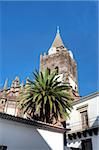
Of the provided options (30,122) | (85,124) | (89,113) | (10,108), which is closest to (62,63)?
(10,108)

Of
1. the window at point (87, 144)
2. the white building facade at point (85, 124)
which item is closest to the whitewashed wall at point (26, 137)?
the white building facade at point (85, 124)

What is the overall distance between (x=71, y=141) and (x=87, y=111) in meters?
4.16

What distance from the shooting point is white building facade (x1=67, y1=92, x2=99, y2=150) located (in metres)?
23.0

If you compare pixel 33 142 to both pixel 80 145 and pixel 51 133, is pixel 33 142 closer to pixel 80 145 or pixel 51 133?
pixel 51 133

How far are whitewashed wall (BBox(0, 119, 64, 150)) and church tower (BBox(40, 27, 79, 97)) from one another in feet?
102

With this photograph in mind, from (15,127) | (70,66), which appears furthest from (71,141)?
(70,66)

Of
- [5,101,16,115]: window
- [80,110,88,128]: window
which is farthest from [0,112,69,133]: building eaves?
[5,101,16,115]: window

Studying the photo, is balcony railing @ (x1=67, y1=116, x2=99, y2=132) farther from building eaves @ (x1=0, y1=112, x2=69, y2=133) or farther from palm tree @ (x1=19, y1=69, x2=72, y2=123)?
building eaves @ (x1=0, y1=112, x2=69, y2=133)

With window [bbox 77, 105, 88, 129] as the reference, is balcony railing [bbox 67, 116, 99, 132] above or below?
below

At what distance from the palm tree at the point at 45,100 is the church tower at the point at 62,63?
21.9 metres

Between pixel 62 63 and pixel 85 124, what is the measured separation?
24.2 metres

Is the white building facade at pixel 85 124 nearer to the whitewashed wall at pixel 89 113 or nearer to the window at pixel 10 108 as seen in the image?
the whitewashed wall at pixel 89 113

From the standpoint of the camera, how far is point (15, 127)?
37.6ft

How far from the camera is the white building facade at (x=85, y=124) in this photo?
22962 mm
